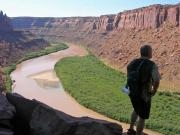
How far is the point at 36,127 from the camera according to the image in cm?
762

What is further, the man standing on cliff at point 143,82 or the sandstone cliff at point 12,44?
the sandstone cliff at point 12,44

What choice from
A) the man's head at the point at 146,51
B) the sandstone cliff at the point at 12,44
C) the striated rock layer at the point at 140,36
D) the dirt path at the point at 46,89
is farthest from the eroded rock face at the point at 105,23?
the man's head at the point at 146,51

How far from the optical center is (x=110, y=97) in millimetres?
33250

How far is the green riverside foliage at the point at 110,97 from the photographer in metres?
24.4

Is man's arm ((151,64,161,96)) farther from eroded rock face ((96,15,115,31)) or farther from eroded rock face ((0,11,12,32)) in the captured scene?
eroded rock face ((96,15,115,31))

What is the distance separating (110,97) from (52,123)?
2585cm

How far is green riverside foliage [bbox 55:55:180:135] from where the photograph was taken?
24.4m

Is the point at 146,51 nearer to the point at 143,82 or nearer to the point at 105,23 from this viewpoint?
the point at 143,82

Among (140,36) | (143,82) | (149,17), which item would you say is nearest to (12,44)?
(140,36)

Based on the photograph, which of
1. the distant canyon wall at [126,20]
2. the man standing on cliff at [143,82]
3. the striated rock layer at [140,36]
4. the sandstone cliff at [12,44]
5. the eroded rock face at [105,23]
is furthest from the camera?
the eroded rock face at [105,23]

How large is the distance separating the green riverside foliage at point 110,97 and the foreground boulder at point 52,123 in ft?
47.1

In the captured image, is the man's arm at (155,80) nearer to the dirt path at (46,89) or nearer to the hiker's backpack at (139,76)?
the hiker's backpack at (139,76)

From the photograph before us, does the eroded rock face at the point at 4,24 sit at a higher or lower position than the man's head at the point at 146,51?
lower

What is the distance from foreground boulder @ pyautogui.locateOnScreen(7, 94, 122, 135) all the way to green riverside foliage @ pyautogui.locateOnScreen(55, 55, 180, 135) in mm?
14354
